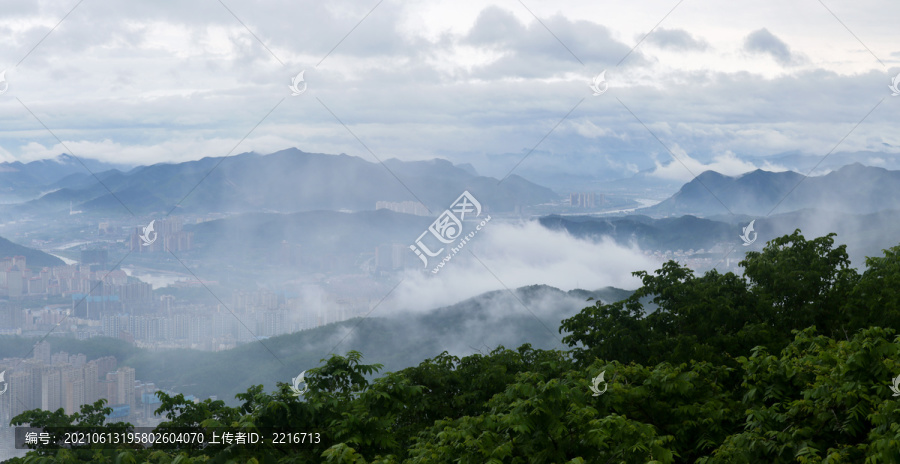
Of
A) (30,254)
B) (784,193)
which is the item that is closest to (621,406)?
(30,254)

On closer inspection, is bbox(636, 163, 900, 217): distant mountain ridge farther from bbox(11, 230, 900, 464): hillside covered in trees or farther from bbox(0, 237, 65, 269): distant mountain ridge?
bbox(11, 230, 900, 464): hillside covered in trees

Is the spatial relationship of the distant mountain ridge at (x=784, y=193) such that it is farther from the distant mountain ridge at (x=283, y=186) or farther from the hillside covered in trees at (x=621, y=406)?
the hillside covered in trees at (x=621, y=406)

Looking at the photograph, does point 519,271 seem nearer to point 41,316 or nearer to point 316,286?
point 316,286

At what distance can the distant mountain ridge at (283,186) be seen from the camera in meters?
129

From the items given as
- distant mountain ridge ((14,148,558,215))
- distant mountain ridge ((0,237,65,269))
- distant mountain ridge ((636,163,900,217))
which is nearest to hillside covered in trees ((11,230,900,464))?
distant mountain ridge ((14,148,558,215))

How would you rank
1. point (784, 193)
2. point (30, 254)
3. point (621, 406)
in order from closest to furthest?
point (621, 406), point (30, 254), point (784, 193)

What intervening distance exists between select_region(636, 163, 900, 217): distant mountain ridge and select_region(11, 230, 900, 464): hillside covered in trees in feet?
374

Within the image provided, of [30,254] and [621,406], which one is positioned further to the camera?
[30,254]

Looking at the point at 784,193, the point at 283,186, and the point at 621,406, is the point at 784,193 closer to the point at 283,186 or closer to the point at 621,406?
the point at 283,186

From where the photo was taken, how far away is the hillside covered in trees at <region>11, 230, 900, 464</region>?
747cm

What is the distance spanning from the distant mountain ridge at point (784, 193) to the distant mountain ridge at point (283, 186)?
28.0m

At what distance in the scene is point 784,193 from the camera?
430 feet

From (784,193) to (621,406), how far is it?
13633 cm

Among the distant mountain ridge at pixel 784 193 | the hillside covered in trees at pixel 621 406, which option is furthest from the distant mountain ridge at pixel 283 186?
the hillside covered in trees at pixel 621 406
